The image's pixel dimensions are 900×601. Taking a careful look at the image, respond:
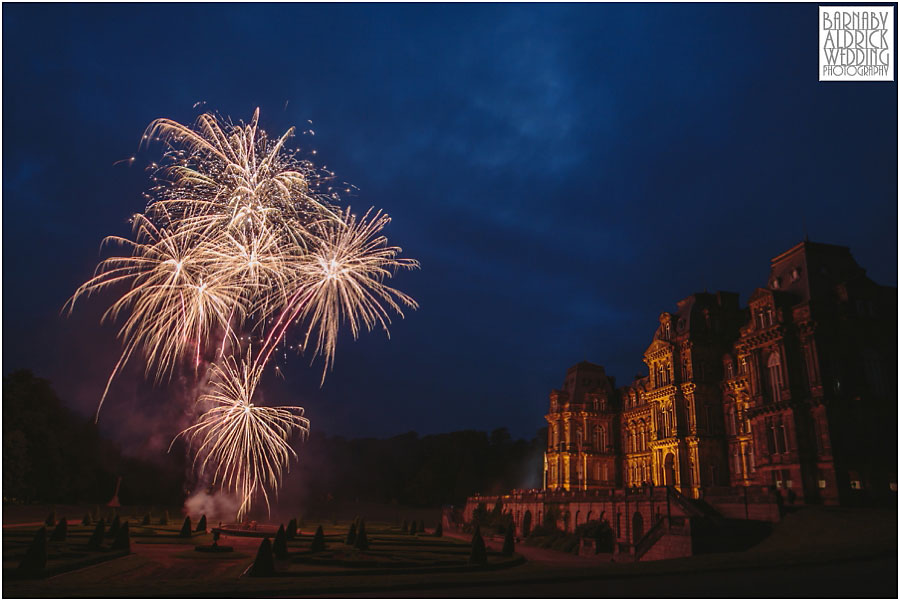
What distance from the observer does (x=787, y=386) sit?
40.7m

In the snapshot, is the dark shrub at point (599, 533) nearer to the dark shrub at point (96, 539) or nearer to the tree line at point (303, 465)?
the dark shrub at point (96, 539)

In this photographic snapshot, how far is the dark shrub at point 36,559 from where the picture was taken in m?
23.6

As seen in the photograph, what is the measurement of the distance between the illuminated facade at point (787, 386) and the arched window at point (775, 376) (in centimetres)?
10

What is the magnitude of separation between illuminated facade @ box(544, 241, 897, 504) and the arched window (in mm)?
97

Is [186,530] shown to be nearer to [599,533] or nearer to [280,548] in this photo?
[280,548]

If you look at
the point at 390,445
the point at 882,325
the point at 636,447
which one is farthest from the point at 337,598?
the point at 390,445

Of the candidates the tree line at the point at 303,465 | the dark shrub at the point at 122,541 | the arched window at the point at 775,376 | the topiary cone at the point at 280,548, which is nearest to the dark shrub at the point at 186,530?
the dark shrub at the point at 122,541

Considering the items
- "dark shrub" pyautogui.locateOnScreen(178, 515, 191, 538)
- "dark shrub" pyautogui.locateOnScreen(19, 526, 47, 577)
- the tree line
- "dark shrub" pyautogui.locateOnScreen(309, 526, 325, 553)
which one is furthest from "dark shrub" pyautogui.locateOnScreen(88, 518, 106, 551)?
the tree line

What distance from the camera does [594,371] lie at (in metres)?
77.9

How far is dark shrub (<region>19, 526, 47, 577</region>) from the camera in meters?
23.6

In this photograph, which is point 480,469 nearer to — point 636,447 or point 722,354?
point 636,447

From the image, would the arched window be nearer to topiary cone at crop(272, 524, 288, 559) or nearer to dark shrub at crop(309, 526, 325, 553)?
dark shrub at crop(309, 526, 325, 553)

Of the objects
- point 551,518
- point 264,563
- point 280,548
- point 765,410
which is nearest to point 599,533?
point 551,518

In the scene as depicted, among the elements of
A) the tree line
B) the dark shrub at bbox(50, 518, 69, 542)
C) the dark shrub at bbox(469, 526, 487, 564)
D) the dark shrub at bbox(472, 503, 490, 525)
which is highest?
the tree line
